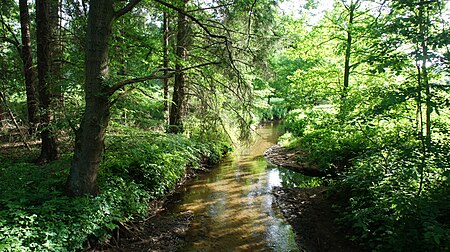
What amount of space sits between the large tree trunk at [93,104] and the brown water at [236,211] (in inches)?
89.8

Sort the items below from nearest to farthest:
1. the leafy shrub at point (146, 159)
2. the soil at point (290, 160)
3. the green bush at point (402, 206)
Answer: the green bush at point (402, 206), the leafy shrub at point (146, 159), the soil at point (290, 160)

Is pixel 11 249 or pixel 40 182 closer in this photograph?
pixel 11 249

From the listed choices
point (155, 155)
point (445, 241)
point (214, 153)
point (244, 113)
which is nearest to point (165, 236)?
point (155, 155)

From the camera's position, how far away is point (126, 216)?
5477mm

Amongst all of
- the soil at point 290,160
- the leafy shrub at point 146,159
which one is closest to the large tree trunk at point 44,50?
the leafy shrub at point 146,159

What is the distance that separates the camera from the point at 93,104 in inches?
Result: 180

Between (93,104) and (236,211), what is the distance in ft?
13.9

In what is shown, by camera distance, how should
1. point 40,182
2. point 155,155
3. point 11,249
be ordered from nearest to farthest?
point 11,249 < point 40,182 < point 155,155

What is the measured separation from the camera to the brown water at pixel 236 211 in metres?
5.39

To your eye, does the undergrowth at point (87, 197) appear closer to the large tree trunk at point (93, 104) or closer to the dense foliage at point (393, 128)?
the large tree trunk at point (93, 104)

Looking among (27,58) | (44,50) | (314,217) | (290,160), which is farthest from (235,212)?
(27,58)

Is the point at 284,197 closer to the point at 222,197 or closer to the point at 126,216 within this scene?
the point at 222,197

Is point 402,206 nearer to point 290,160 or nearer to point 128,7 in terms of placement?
point 128,7

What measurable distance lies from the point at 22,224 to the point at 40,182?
1.54 meters
